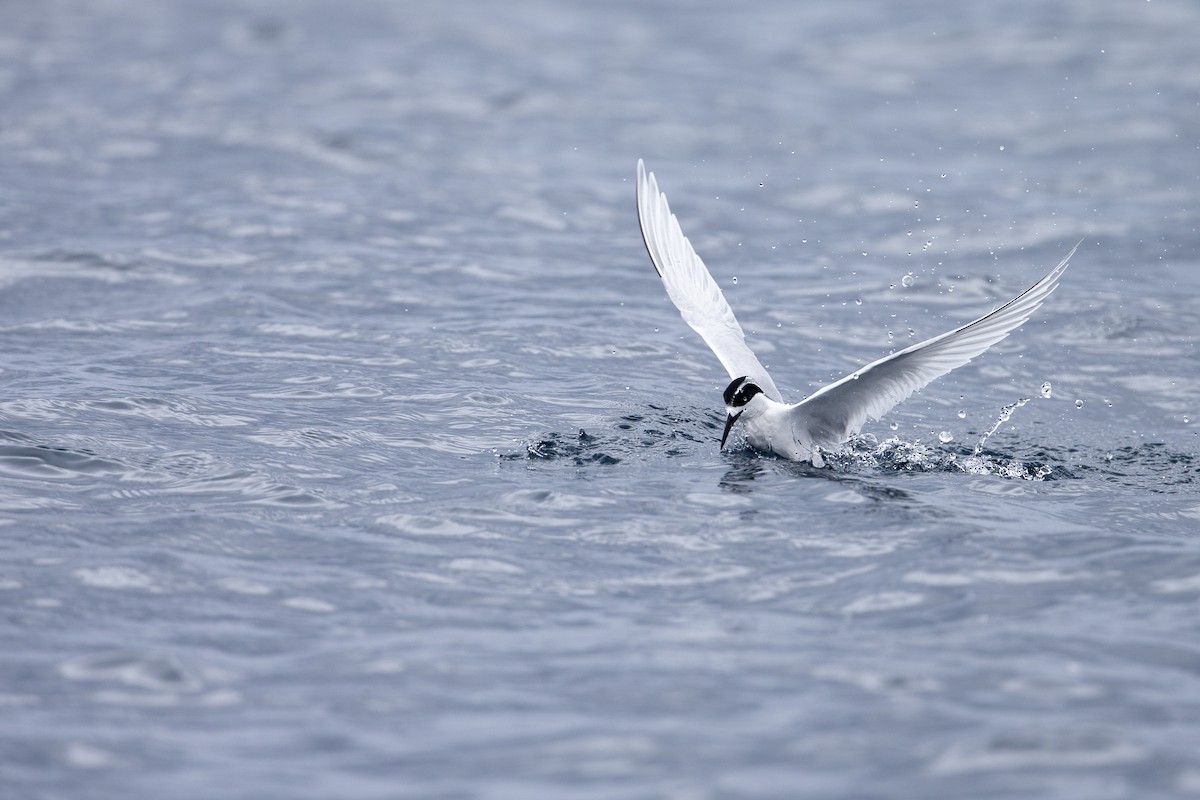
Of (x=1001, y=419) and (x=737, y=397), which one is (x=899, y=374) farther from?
(x=1001, y=419)

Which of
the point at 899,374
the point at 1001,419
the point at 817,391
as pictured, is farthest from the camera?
the point at 1001,419

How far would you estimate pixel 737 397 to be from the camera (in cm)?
1072

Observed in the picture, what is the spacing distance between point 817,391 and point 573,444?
6.25 ft

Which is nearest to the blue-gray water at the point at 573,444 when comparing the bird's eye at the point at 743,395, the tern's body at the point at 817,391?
the tern's body at the point at 817,391

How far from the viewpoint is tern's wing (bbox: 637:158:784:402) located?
12008 mm

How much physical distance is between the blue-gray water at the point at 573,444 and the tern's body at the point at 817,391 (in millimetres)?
Result: 401

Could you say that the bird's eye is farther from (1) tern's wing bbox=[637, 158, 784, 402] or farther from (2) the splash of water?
(2) the splash of water

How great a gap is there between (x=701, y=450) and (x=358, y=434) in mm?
2685

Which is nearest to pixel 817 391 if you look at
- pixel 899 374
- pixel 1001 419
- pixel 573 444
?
pixel 899 374

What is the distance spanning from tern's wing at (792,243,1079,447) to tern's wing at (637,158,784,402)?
112 cm

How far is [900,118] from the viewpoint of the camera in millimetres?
23547

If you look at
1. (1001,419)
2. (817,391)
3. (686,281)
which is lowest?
(1001,419)

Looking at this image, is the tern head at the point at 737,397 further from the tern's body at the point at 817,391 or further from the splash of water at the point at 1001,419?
the splash of water at the point at 1001,419

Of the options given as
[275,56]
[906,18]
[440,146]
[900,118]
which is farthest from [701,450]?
[906,18]
